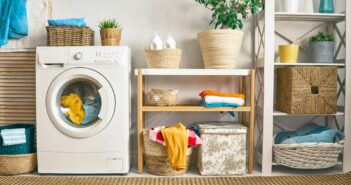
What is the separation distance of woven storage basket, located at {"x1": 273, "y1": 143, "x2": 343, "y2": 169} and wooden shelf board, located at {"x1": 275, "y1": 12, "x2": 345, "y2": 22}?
1.00 meters

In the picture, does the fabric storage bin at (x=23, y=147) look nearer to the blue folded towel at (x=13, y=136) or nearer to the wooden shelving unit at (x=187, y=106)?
the blue folded towel at (x=13, y=136)

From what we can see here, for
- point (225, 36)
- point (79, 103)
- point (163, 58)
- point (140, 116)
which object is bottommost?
point (140, 116)

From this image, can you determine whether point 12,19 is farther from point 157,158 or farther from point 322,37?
point 322,37

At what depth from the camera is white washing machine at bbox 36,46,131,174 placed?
7.32 ft

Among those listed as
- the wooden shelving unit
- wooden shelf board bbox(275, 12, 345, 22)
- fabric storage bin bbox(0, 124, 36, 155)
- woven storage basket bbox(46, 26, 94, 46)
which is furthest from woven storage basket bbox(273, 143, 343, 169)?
fabric storage bin bbox(0, 124, 36, 155)

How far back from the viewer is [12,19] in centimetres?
A: 253

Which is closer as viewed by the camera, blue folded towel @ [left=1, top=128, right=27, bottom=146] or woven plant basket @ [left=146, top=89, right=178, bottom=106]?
blue folded towel @ [left=1, top=128, right=27, bottom=146]

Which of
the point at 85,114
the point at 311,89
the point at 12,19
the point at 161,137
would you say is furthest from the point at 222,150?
the point at 12,19

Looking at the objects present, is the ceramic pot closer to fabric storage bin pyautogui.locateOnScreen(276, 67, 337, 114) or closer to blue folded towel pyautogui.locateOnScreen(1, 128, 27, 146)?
fabric storage bin pyautogui.locateOnScreen(276, 67, 337, 114)

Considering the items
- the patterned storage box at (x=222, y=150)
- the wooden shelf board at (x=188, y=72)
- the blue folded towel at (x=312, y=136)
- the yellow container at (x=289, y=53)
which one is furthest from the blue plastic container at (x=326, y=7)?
the patterned storage box at (x=222, y=150)

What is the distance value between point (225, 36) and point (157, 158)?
1041 mm

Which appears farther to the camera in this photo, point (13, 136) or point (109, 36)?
point (109, 36)

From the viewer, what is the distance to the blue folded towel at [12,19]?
2.52 m

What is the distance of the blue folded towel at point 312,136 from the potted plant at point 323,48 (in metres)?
0.56
